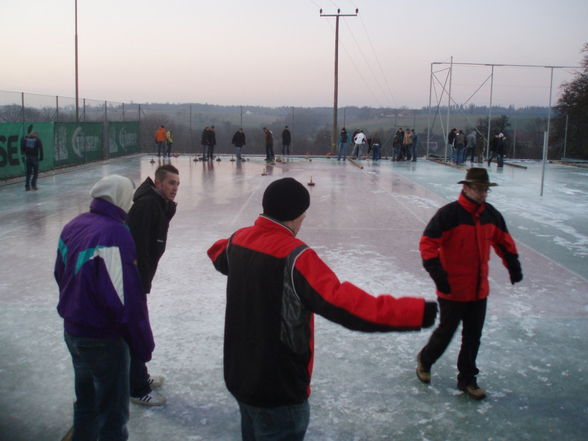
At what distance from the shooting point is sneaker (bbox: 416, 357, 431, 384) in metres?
4.64

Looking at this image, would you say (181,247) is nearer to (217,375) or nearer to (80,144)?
(217,375)

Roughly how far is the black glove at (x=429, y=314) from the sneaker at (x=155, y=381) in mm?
2784

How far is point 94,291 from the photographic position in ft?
9.97

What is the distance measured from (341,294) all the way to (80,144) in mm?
24000

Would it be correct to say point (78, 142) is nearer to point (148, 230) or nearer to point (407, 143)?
point (407, 143)

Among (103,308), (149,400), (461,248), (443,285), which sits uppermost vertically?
(461,248)

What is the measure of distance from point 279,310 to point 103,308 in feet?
3.61

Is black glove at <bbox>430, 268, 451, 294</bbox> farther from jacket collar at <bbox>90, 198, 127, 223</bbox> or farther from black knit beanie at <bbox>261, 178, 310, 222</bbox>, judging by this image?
jacket collar at <bbox>90, 198, 127, 223</bbox>

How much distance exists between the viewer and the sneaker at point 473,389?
14.4 feet

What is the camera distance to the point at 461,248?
4414 millimetres

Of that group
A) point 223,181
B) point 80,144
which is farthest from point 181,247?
point 80,144

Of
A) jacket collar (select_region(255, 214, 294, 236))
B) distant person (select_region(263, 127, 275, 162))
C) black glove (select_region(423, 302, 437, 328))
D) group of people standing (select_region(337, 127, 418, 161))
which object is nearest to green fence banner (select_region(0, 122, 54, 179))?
distant person (select_region(263, 127, 275, 162))

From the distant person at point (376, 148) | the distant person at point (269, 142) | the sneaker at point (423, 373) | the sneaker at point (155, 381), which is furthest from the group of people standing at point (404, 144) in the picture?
the sneaker at point (155, 381)

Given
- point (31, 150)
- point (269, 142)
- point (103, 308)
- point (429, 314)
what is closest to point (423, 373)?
point (429, 314)
